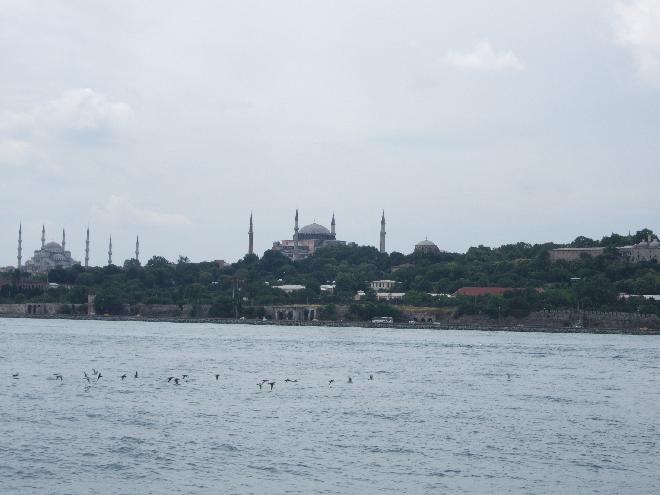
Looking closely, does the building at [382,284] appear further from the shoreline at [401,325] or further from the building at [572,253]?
the shoreline at [401,325]

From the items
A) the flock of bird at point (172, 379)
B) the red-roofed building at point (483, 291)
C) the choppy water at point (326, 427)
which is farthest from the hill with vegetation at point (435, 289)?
the flock of bird at point (172, 379)

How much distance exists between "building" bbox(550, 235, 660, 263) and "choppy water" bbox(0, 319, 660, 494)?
110 m

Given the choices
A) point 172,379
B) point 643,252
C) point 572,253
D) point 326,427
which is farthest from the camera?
point 572,253

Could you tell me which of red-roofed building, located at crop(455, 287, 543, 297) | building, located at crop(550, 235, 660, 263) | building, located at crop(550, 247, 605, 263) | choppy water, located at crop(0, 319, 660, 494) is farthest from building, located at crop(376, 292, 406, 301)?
choppy water, located at crop(0, 319, 660, 494)

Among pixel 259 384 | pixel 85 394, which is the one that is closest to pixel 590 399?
pixel 259 384

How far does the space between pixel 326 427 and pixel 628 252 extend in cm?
15234

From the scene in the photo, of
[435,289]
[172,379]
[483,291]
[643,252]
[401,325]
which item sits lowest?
[172,379]

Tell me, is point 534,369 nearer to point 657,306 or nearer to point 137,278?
point 657,306

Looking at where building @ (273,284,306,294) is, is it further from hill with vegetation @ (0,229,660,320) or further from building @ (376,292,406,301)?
building @ (376,292,406,301)

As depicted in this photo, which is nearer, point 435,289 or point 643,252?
point 435,289

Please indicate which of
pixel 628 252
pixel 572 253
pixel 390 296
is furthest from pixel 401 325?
pixel 628 252

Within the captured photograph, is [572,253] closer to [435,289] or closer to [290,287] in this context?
[435,289]

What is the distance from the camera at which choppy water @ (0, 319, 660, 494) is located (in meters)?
32.9

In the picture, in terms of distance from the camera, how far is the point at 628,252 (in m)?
186
